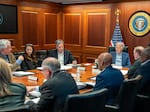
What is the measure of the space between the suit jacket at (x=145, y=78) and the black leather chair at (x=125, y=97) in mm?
507

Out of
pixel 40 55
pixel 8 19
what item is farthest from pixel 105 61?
pixel 8 19

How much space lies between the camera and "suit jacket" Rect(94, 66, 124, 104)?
2.79 meters

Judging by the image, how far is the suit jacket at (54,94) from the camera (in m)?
2.21

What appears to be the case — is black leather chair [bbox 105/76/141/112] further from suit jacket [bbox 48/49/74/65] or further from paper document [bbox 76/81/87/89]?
suit jacket [bbox 48/49/74/65]

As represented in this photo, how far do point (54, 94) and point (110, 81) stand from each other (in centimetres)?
83

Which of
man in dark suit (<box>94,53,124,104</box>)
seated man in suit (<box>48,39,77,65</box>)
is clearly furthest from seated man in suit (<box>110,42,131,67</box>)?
man in dark suit (<box>94,53,124,104</box>)

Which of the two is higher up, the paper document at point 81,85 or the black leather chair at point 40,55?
the black leather chair at point 40,55

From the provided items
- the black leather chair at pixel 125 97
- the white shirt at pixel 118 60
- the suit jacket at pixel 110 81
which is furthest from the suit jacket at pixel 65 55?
the black leather chair at pixel 125 97

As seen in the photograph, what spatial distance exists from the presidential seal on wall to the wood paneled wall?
0.33 ft

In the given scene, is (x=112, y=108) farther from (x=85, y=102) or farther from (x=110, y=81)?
(x=85, y=102)

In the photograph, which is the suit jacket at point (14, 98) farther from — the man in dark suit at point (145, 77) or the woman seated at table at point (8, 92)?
the man in dark suit at point (145, 77)

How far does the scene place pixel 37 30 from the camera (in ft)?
24.0

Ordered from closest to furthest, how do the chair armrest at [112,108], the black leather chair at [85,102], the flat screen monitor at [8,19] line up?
the black leather chair at [85,102], the chair armrest at [112,108], the flat screen monitor at [8,19]

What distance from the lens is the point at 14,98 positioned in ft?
6.45
